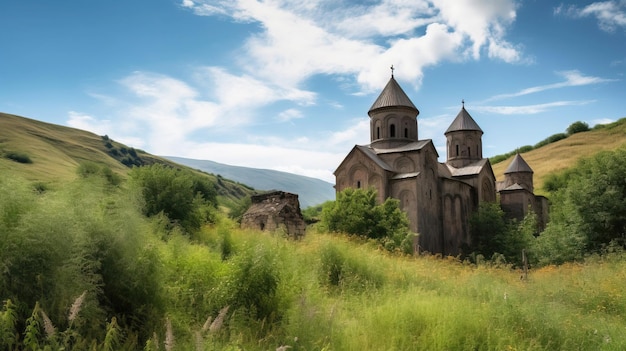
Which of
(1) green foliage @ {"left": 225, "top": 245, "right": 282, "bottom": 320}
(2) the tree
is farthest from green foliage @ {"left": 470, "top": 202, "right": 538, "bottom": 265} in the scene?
(1) green foliage @ {"left": 225, "top": 245, "right": 282, "bottom": 320}

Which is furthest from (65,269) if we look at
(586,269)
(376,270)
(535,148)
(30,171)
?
(535,148)

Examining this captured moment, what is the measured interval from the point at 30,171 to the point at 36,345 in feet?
214

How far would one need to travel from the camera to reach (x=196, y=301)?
690cm

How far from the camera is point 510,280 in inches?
471

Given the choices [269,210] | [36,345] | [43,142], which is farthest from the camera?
[43,142]

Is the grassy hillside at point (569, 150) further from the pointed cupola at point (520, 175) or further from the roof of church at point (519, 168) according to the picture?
the pointed cupola at point (520, 175)

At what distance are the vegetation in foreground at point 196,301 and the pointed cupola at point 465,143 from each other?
112ft

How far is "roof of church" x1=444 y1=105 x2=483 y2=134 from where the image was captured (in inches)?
1716

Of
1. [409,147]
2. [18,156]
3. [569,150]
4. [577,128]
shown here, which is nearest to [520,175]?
[409,147]

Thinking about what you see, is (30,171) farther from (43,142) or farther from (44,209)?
(44,209)

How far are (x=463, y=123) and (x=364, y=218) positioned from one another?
22955 millimetres

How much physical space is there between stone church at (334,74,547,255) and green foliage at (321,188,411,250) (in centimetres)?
593

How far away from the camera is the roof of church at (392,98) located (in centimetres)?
3625

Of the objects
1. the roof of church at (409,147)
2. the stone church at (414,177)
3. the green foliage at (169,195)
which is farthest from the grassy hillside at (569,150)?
the green foliage at (169,195)
